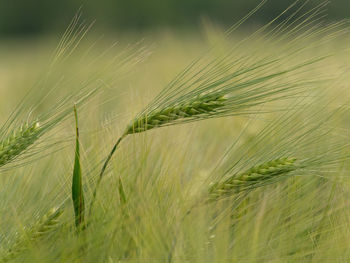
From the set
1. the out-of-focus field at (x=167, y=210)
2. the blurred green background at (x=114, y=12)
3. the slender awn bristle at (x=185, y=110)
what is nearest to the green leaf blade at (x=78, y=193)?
the out-of-focus field at (x=167, y=210)

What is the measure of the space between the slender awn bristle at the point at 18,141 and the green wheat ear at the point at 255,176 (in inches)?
13.7

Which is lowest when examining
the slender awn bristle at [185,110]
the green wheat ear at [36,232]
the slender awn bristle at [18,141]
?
the green wheat ear at [36,232]

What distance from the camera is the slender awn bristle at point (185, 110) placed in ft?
4.00

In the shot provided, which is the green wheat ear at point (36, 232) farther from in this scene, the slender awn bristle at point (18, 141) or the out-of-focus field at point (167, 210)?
the slender awn bristle at point (18, 141)

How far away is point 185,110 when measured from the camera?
4.00ft

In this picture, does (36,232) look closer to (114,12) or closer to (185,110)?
(185,110)

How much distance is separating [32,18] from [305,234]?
19.0 m

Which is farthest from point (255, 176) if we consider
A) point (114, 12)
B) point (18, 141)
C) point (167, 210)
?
point (114, 12)

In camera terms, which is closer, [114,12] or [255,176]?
[255,176]

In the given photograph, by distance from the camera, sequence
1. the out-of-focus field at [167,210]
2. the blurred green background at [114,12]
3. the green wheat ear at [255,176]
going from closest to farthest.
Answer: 1. the out-of-focus field at [167,210]
2. the green wheat ear at [255,176]
3. the blurred green background at [114,12]

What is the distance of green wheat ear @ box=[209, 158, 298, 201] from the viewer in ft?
3.84

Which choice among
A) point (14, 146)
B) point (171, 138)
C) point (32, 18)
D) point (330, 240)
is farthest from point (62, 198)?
point (32, 18)

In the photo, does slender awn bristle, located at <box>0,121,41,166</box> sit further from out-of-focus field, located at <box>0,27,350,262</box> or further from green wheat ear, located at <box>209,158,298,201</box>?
green wheat ear, located at <box>209,158,298,201</box>

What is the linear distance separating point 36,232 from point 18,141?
0.18 m
